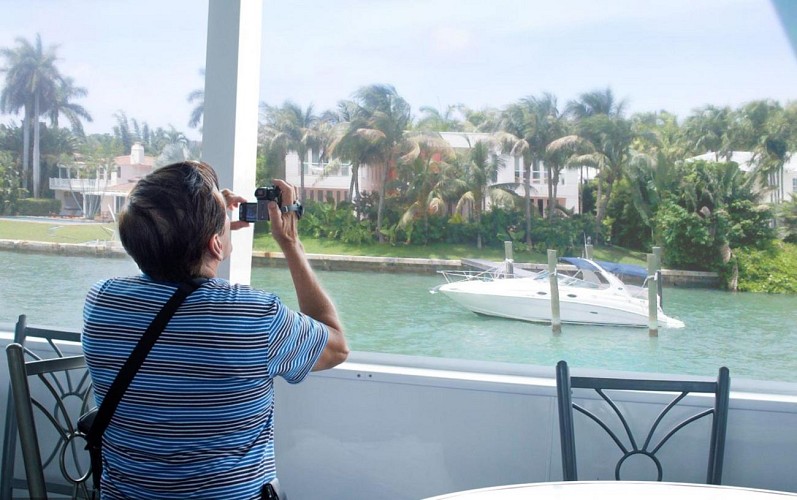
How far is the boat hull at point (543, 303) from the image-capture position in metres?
3.54

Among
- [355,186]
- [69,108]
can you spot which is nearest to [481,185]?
[355,186]

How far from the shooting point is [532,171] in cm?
344

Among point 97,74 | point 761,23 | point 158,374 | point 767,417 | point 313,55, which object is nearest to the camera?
point 158,374

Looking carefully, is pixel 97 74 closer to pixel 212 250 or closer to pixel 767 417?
pixel 212 250

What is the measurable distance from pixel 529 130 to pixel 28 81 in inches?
92.7

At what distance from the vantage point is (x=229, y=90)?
6.45ft

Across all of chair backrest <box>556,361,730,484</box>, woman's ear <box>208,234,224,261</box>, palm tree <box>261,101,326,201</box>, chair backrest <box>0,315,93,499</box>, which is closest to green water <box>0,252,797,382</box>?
palm tree <box>261,101,326,201</box>

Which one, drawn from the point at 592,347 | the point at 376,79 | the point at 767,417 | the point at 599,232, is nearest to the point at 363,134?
the point at 376,79

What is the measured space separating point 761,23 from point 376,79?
6.56ft

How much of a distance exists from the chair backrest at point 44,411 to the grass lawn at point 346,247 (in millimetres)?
1082

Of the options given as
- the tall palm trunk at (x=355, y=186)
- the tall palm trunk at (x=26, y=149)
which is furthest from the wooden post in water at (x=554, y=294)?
the tall palm trunk at (x=26, y=149)

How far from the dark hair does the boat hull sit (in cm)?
260

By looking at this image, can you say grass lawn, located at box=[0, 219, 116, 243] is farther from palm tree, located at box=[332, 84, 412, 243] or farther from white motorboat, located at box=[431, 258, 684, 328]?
white motorboat, located at box=[431, 258, 684, 328]

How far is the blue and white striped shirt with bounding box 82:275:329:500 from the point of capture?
92 cm
